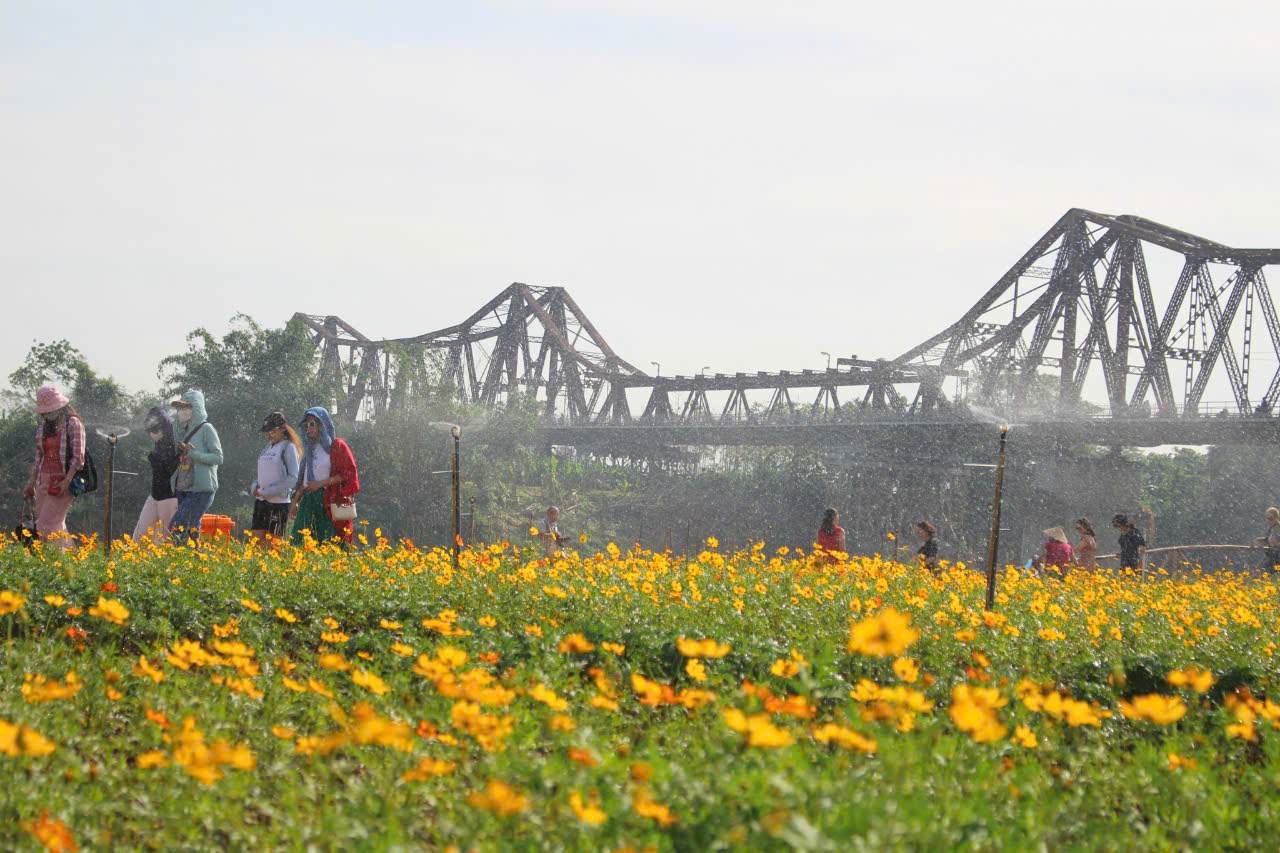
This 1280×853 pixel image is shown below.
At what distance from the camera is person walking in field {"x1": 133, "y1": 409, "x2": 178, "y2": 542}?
1058 cm

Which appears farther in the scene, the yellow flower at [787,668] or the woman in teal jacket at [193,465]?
the woman in teal jacket at [193,465]

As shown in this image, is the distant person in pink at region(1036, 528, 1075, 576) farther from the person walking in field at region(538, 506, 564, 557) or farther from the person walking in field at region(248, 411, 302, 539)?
the person walking in field at region(248, 411, 302, 539)

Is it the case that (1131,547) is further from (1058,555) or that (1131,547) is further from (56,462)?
(56,462)

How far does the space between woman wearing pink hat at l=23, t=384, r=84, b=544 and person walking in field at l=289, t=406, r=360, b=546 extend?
159 centimetres

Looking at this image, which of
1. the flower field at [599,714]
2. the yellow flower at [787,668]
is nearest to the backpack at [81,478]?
the flower field at [599,714]

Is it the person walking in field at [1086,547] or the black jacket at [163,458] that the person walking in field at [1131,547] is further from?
the black jacket at [163,458]

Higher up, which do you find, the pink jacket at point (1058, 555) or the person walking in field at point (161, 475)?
the person walking in field at point (161, 475)

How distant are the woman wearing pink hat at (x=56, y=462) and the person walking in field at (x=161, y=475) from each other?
2.58ft

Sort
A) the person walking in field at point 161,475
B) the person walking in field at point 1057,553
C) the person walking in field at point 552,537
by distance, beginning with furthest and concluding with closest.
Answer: the person walking in field at point 1057,553
the person walking in field at point 552,537
the person walking in field at point 161,475

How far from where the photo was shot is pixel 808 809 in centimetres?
310

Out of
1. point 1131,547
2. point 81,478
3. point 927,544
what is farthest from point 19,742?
point 1131,547

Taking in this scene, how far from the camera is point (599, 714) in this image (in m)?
4.66

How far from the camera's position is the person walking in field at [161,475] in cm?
1058

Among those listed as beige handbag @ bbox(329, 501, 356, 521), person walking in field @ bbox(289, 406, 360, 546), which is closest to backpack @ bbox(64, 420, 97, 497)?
person walking in field @ bbox(289, 406, 360, 546)
